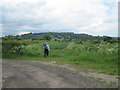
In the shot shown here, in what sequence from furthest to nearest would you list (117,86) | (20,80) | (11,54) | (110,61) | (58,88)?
(11,54) < (110,61) < (20,80) < (117,86) < (58,88)

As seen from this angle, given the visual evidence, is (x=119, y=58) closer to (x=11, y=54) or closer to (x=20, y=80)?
(x=20, y=80)

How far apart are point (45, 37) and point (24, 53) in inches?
3218

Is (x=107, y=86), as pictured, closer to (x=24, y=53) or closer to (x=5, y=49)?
(x=24, y=53)

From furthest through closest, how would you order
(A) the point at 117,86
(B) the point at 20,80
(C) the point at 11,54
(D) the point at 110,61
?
1. (C) the point at 11,54
2. (D) the point at 110,61
3. (B) the point at 20,80
4. (A) the point at 117,86

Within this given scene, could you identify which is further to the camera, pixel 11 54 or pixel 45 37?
pixel 45 37

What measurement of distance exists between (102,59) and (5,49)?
1345 centimetres

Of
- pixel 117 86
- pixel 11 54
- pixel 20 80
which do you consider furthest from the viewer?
pixel 11 54

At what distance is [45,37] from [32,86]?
96.9m

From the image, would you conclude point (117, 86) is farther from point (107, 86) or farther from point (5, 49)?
point (5, 49)

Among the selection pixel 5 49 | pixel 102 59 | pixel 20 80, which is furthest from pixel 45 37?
pixel 20 80

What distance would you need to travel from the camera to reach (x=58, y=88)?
7367mm

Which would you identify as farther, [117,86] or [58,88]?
[117,86]

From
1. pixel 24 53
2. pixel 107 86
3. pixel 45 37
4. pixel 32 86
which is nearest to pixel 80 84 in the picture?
pixel 107 86

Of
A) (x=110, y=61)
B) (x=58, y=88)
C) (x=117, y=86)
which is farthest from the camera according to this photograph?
(x=110, y=61)
